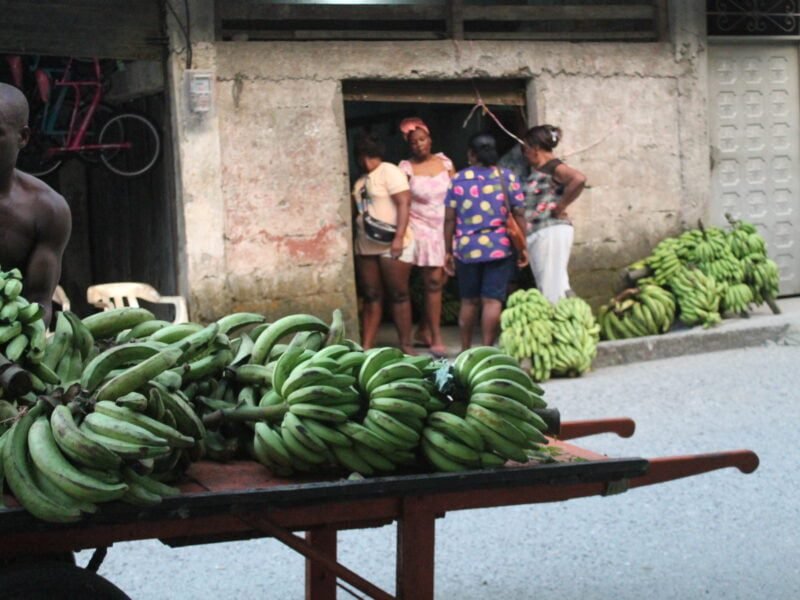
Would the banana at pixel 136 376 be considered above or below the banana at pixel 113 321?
below

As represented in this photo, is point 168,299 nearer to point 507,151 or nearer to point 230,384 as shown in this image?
point 507,151

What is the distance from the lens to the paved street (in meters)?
5.58

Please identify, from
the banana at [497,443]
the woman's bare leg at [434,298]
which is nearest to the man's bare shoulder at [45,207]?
the banana at [497,443]

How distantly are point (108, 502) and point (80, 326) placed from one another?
708mm

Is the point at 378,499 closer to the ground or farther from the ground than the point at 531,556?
farther from the ground

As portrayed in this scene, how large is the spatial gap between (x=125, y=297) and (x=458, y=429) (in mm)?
7837

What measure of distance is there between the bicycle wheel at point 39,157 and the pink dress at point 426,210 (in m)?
2.94

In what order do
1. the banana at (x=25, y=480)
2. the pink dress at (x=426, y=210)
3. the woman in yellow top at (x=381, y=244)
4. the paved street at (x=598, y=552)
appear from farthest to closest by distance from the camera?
the pink dress at (x=426, y=210) < the woman in yellow top at (x=381, y=244) < the paved street at (x=598, y=552) < the banana at (x=25, y=480)

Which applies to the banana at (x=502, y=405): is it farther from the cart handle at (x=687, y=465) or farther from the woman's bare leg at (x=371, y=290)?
the woman's bare leg at (x=371, y=290)

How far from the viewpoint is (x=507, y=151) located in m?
13.8

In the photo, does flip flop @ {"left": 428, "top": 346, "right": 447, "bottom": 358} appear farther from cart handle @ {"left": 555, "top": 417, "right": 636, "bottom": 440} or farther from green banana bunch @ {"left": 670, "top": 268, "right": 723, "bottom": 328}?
cart handle @ {"left": 555, "top": 417, "right": 636, "bottom": 440}

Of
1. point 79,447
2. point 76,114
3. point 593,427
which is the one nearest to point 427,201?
point 76,114

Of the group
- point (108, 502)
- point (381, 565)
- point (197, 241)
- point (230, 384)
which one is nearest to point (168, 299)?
point (197, 241)

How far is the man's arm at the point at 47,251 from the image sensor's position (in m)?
4.59
